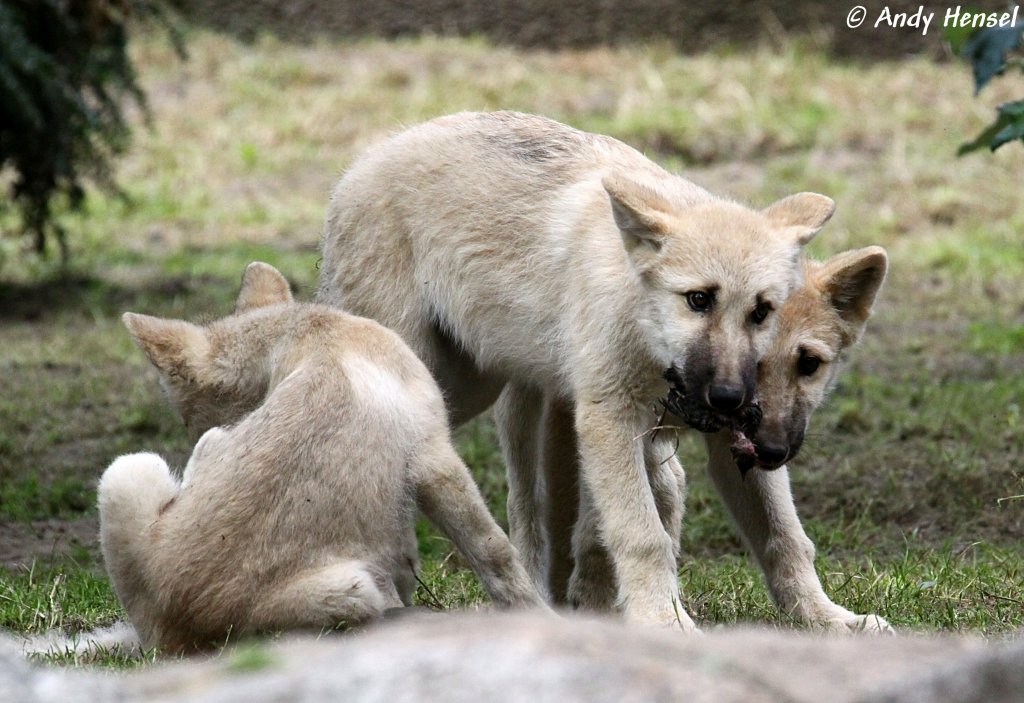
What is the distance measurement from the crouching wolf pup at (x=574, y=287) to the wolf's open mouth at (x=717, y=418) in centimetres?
3

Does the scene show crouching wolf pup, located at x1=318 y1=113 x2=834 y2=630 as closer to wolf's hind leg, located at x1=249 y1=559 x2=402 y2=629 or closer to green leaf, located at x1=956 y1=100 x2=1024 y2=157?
wolf's hind leg, located at x1=249 y1=559 x2=402 y2=629

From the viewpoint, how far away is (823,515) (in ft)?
24.7

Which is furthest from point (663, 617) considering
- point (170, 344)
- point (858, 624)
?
point (170, 344)

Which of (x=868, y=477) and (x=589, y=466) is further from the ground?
(x=589, y=466)

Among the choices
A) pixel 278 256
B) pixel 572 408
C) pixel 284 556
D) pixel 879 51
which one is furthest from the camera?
pixel 879 51

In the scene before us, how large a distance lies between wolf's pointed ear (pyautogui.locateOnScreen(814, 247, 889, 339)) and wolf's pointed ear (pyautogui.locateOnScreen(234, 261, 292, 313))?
2302 millimetres

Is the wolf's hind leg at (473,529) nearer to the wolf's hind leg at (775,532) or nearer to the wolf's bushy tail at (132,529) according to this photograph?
the wolf's bushy tail at (132,529)

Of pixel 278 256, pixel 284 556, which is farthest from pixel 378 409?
pixel 278 256

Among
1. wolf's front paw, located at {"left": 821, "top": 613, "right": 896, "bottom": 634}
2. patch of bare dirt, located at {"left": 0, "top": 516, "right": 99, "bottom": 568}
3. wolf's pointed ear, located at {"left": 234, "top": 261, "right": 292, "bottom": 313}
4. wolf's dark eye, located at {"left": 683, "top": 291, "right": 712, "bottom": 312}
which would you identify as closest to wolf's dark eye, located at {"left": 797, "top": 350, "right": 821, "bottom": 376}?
wolf's dark eye, located at {"left": 683, "top": 291, "right": 712, "bottom": 312}

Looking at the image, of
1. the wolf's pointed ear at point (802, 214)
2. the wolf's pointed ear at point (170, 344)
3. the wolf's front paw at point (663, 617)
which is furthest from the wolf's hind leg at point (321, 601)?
the wolf's pointed ear at point (802, 214)

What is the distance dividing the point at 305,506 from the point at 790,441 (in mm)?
1834

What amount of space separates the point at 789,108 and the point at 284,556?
37.4ft

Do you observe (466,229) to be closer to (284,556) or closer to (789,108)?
(284,556)

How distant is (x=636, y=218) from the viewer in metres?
5.47
